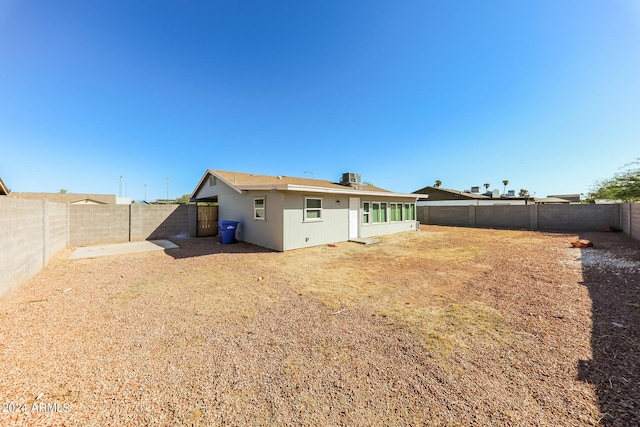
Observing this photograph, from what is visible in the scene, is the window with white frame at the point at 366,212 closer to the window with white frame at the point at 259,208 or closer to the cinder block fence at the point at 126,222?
the window with white frame at the point at 259,208

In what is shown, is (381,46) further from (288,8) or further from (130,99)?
(130,99)

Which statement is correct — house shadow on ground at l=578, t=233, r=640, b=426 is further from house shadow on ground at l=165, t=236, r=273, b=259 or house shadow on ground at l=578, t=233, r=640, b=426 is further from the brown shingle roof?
the brown shingle roof

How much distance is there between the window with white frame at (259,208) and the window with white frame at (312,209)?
1825 millimetres

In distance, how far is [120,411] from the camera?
190 centimetres

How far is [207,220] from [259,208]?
4.91 m

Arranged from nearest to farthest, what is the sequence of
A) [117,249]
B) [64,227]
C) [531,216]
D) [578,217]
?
[117,249]
[64,227]
[578,217]
[531,216]

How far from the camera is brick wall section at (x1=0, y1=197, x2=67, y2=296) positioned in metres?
4.14

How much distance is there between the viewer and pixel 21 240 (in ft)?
15.9

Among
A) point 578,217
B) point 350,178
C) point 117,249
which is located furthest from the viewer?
A: point 578,217

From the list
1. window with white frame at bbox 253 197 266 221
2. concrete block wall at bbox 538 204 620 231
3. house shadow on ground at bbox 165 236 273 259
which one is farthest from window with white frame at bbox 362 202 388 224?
concrete block wall at bbox 538 204 620 231

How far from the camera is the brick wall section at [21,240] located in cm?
414

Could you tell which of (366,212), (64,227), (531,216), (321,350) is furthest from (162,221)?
(531,216)

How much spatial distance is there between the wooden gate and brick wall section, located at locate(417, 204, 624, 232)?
61.5 feet

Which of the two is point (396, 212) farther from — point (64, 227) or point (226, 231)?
point (64, 227)
